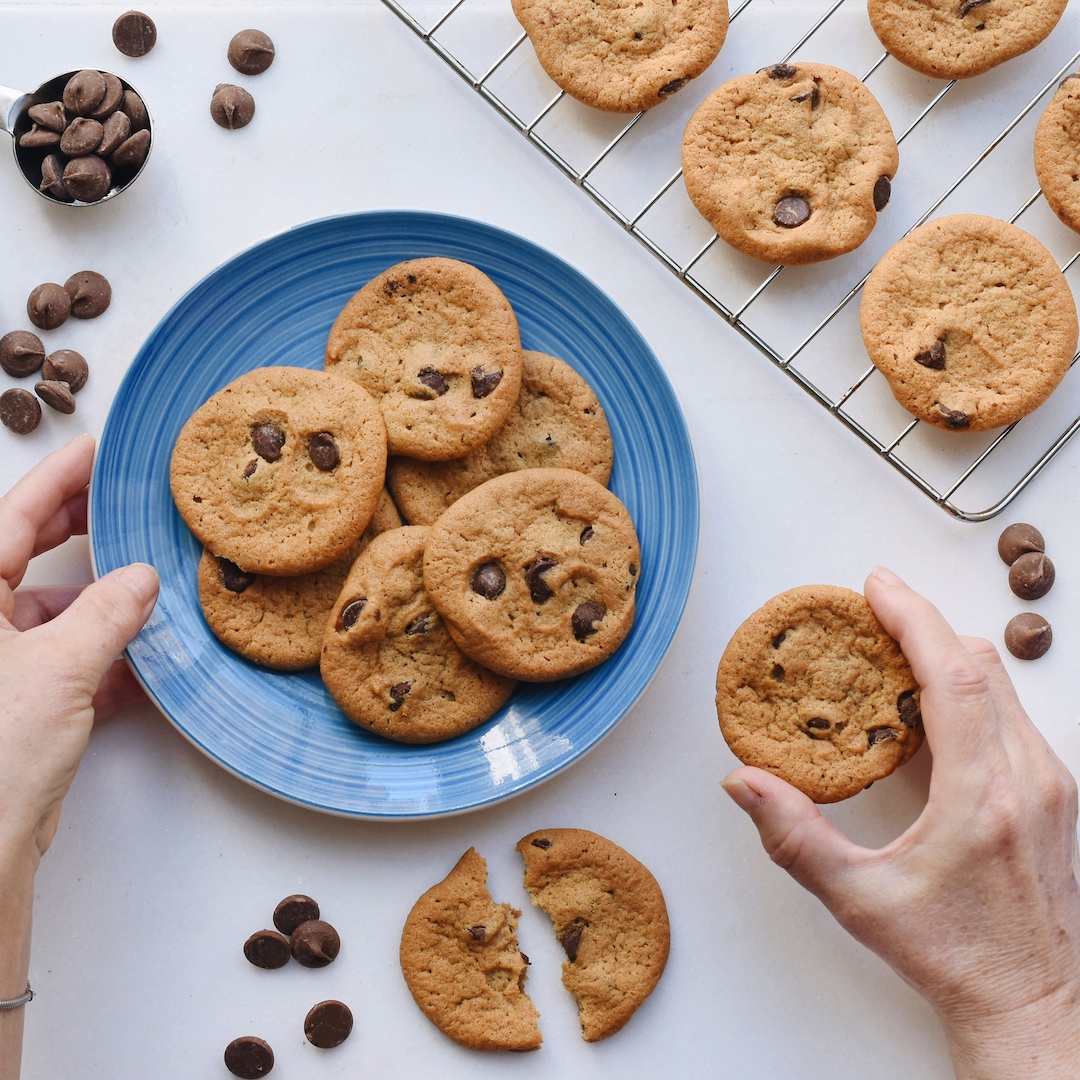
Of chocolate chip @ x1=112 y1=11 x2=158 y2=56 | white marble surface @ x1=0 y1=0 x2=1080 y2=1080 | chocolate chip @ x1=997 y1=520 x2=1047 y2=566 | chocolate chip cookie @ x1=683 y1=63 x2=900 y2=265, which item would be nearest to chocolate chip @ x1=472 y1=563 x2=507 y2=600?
white marble surface @ x1=0 y1=0 x2=1080 y2=1080

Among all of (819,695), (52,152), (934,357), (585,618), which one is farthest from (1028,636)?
(52,152)

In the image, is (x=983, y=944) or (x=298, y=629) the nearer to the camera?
(x=983, y=944)

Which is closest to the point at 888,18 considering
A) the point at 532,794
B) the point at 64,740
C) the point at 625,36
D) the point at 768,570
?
the point at 625,36

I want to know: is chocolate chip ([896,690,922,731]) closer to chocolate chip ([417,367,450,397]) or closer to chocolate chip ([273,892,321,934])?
chocolate chip ([417,367,450,397])

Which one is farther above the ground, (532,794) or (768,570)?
(768,570)

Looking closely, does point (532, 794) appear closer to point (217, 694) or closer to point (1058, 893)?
point (217, 694)

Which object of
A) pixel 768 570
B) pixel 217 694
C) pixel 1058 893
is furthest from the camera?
pixel 768 570

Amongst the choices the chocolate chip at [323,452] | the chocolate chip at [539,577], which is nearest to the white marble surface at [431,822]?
the chocolate chip at [539,577]

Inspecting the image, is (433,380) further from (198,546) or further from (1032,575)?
(1032,575)
